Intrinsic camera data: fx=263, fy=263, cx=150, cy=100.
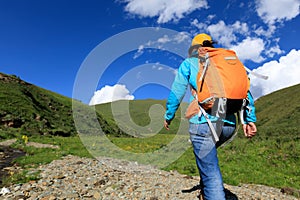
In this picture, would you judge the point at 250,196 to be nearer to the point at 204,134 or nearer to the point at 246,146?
the point at 204,134

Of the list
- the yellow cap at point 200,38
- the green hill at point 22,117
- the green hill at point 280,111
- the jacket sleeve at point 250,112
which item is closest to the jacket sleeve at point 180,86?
the yellow cap at point 200,38

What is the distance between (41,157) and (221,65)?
11570mm

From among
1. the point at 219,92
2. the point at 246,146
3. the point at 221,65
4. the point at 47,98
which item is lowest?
the point at 246,146

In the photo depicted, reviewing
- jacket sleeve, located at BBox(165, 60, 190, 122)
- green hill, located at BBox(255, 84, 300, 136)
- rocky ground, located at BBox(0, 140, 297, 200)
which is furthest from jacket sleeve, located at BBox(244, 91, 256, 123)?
green hill, located at BBox(255, 84, 300, 136)

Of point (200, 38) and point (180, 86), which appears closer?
point (180, 86)

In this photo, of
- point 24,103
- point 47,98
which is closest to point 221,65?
point 24,103

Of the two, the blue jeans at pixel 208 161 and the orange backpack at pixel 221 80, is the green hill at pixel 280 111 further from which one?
the orange backpack at pixel 221 80

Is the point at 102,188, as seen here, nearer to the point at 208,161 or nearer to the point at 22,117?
the point at 208,161

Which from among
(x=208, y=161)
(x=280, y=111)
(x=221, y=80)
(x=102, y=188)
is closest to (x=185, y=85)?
(x=221, y=80)

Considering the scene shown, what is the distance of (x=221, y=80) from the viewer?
394cm

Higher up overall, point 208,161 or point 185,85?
point 185,85

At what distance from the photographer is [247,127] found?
4762mm

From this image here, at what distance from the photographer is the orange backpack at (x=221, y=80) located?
3.94 meters

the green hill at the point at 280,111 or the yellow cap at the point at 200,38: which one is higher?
the green hill at the point at 280,111
